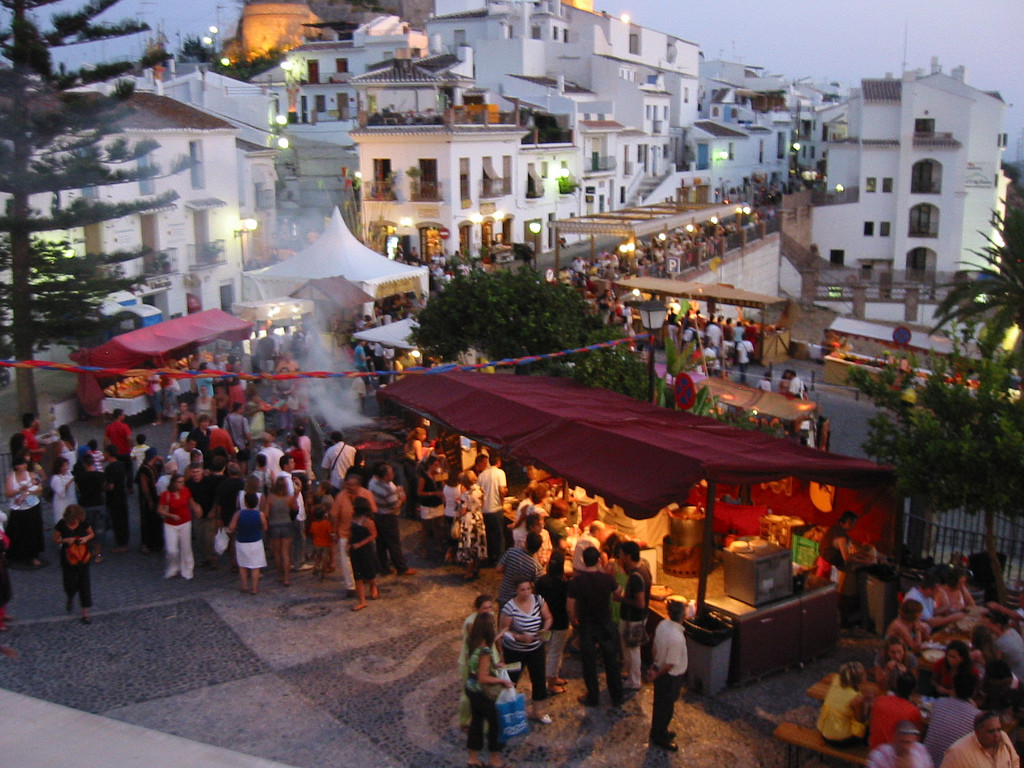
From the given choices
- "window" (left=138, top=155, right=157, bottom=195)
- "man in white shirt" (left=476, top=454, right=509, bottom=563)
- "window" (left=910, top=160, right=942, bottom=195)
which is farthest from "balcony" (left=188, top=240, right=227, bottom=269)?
"window" (left=910, top=160, right=942, bottom=195)

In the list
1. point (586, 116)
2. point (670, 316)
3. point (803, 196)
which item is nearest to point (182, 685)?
point (670, 316)

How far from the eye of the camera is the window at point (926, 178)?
2083 inches

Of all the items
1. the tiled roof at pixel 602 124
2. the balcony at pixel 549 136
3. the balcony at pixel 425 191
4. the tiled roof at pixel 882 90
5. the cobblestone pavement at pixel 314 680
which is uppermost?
the tiled roof at pixel 882 90

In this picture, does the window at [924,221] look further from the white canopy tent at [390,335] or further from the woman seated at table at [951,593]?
the woman seated at table at [951,593]

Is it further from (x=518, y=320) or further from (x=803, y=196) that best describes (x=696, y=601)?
(x=803, y=196)

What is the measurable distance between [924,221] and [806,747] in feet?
169

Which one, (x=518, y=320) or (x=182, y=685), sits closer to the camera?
(x=182, y=685)

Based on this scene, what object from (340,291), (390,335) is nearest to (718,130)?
(340,291)

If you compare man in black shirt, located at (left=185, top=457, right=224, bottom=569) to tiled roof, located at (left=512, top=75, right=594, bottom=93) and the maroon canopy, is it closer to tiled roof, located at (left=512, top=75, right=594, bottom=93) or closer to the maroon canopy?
the maroon canopy

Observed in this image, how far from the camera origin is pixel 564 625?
28.2ft

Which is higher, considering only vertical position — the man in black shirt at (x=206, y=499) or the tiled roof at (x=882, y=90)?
the tiled roof at (x=882, y=90)

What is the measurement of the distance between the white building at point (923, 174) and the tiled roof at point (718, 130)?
882cm

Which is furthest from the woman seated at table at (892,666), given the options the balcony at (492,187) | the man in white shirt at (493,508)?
the balcony at (492,187)

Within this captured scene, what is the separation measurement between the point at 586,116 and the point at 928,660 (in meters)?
44.7
